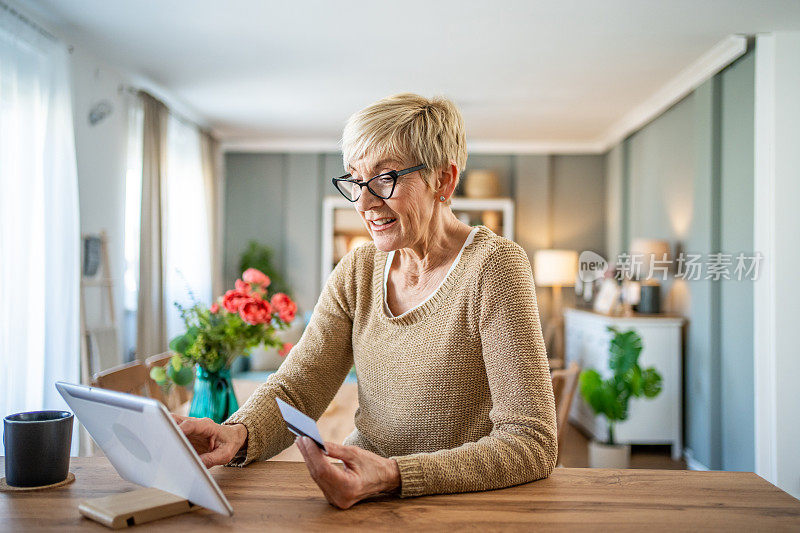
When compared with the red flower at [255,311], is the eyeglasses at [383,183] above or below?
above

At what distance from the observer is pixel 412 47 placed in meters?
3.94

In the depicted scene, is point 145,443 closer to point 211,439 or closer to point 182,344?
point 211,439

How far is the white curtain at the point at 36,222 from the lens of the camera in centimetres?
327

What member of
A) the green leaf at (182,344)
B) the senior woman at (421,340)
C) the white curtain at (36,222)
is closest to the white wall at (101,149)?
the white curtain at (36,222)

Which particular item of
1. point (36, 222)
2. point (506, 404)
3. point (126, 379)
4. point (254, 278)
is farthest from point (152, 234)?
point (506, 404)

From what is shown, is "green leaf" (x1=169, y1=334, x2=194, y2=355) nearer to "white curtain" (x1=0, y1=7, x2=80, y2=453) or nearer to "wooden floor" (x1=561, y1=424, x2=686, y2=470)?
"white curtain" (x1=0, y1=7, x2=80, y2=453)

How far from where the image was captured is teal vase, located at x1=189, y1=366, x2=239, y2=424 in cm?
189

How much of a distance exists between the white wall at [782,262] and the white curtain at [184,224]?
4001mm

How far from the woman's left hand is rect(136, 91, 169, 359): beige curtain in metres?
4.28

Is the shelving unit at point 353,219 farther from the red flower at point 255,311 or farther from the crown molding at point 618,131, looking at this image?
the red flower at point 255,311

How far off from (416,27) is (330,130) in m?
2.81

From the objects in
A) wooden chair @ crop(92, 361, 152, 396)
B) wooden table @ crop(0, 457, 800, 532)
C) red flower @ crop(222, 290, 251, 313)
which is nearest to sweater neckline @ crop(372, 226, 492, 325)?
wooden table @ crop(0, 457, 800, 532)

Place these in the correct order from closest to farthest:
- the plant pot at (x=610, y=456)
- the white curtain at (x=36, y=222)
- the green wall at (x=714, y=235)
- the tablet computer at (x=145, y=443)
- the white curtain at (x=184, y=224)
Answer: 1. the tablet computer at (x=145, y=443)
2. the white curtain at (x=36, y=222)
3. the green wall at (x=714, y=235)
4. the plant pot at (x=610, y=456)
5. the white curtain at (x=184, y=224)

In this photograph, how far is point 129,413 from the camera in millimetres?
851
